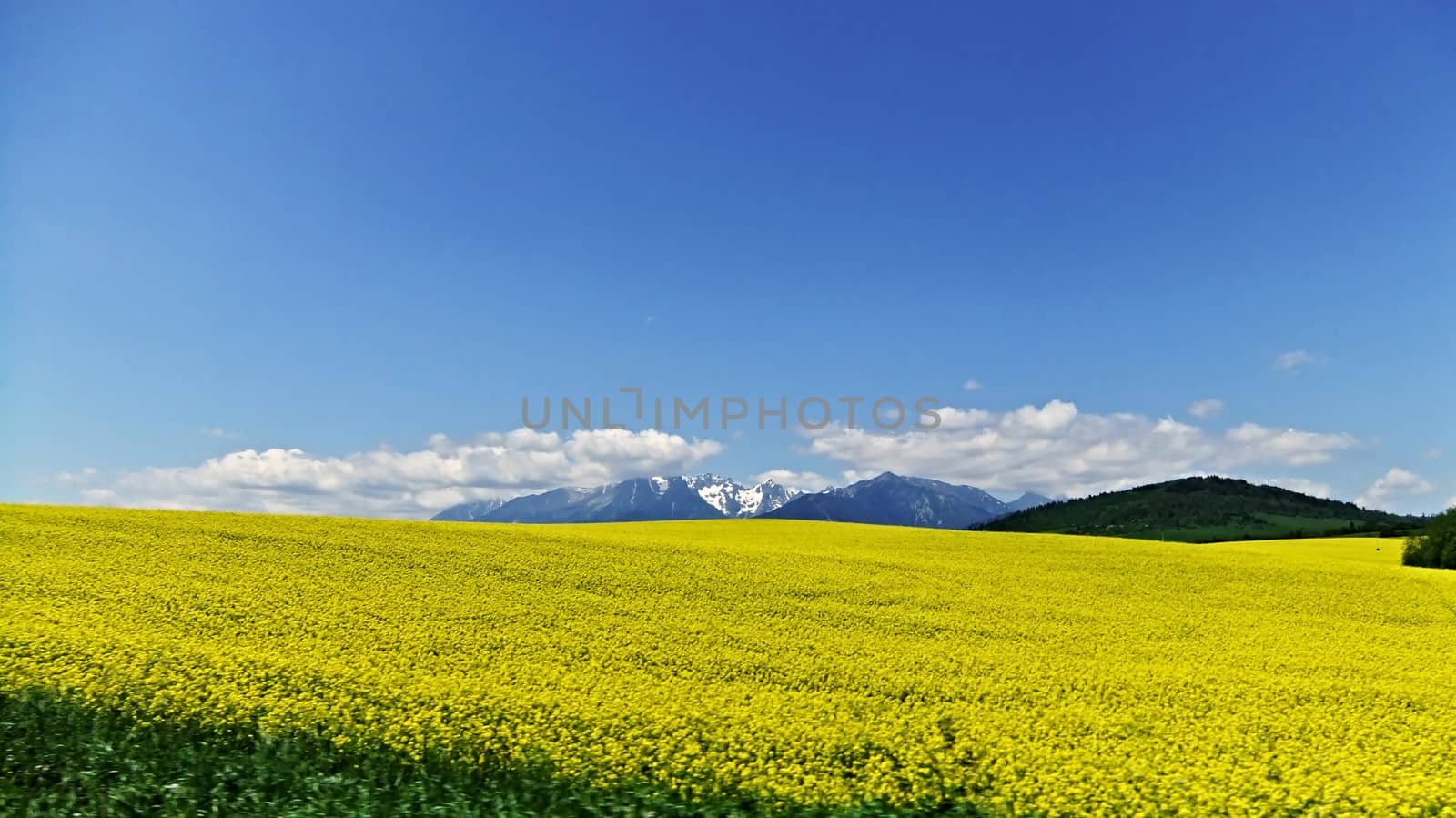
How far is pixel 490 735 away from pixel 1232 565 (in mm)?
28218

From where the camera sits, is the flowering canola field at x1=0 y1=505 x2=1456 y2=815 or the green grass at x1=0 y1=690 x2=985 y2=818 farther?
the flowering canola field at x1=0 y1=505 x2=1456 y2=815

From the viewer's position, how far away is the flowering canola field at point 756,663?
1107 centimetres

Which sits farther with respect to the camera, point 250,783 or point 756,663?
point 756,663

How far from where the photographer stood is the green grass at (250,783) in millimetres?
10062

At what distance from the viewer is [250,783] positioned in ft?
35.3

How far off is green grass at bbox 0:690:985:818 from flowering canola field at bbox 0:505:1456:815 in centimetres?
27

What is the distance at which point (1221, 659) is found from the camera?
1806 centimetres

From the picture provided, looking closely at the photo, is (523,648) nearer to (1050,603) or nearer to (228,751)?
(228,751)

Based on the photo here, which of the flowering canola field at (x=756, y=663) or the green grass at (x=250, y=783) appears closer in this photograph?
the green grass at (x=250, y=783)

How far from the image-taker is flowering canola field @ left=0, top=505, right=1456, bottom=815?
11.1 m

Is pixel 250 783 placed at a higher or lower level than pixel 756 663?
lower

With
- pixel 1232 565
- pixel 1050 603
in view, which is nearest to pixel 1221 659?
pixel 1050 603

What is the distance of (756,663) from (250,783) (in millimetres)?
8617

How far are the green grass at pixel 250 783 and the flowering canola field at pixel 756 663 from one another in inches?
10.5
